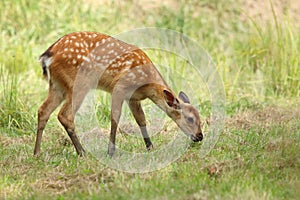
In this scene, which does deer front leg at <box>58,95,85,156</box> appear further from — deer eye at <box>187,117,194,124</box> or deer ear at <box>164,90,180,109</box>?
deer eye at <box>187,117,194,124</box>

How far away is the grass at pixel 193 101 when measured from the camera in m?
5.21

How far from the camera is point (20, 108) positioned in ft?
25.7

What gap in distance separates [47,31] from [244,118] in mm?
4312

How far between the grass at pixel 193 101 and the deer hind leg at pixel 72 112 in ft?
0.44

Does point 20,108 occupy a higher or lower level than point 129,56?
lower

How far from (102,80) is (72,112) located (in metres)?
0.46

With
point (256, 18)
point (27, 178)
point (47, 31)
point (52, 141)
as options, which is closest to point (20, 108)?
point (52, 141)

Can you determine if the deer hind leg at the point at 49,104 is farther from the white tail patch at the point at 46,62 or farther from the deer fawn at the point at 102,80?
the white tail patch at the point at 46,62

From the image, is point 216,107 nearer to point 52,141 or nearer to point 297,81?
point 297,81

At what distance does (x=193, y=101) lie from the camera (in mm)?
8516


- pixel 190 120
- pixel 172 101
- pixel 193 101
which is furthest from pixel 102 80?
pixel 193 101

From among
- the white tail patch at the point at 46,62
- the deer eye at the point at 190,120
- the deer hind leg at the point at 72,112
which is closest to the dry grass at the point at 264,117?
the deer eye at the point at 190,120

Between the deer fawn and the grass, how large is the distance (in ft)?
0.89

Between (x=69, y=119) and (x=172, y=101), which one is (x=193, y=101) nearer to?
(x=172, y=101)
